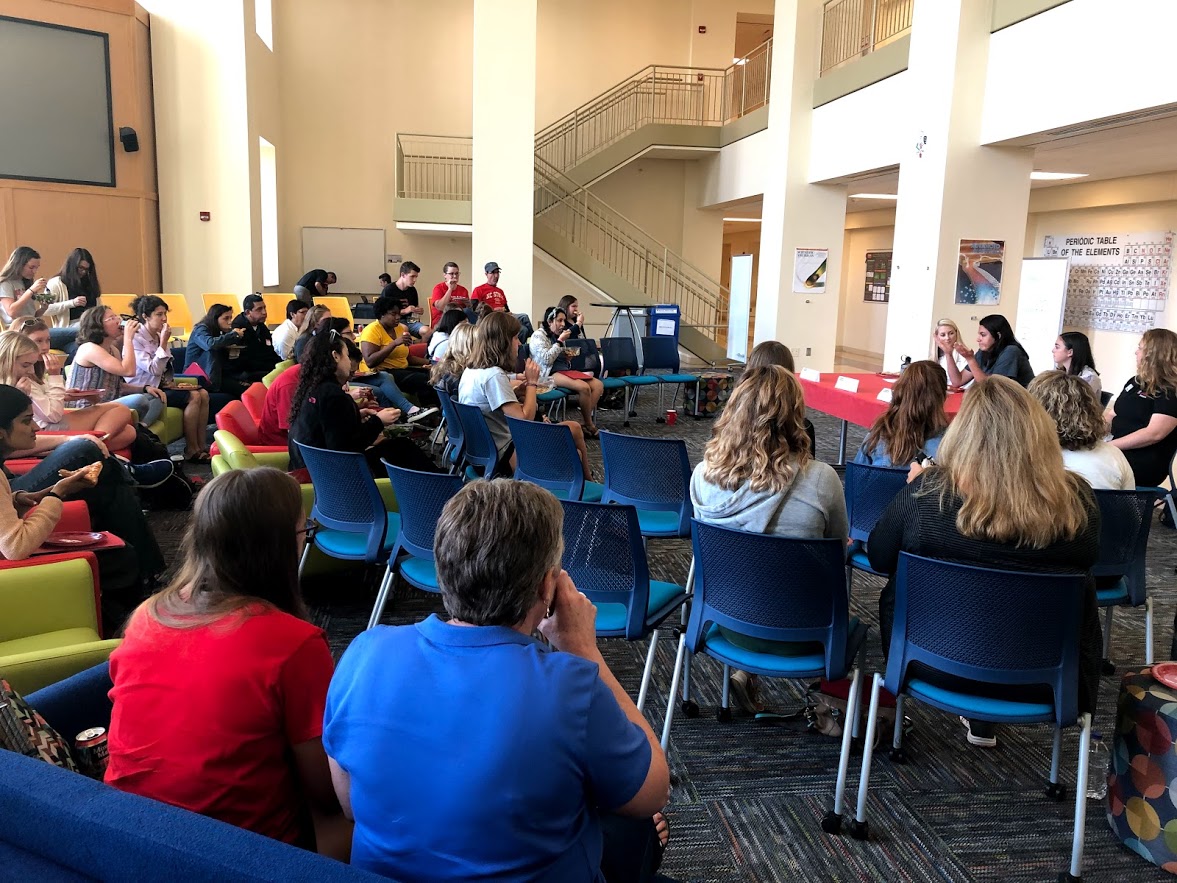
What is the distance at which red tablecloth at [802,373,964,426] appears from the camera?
17.1ft

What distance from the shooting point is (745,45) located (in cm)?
1694

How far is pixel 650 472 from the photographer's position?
3748 millimetres

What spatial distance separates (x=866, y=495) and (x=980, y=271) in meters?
5.60

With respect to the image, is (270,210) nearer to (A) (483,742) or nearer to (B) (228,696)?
(B) (228,696)

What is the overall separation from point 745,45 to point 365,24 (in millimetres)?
7393

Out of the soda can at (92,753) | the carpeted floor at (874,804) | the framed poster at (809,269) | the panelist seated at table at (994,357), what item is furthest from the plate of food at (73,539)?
the framed poster at (809,269)

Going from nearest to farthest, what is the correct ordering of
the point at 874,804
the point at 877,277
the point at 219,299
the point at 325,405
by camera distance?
the point at 874,804
the point at 325,405
the point at 219,299
the point at 877,277

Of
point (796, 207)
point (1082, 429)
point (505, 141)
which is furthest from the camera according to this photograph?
point (796, 207)

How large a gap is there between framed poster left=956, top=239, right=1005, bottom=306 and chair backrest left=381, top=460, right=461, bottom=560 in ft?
21.7

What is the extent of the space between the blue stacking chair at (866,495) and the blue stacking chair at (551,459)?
1.24 m

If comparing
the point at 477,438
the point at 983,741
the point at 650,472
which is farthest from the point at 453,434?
the point at 983,741

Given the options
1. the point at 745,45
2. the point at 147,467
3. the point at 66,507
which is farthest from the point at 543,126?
the point at 66,507

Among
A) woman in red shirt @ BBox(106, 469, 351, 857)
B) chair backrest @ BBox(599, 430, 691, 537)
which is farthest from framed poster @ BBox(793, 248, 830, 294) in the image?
woman in red shirt @ BBox(106, 469, 351, 857)

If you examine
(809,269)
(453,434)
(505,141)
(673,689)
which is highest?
(505,141)
